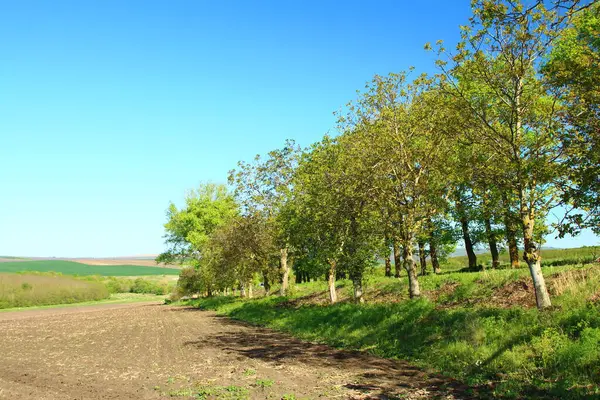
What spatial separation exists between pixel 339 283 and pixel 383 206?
21.7 meters

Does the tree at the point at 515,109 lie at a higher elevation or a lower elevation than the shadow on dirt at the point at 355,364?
higher

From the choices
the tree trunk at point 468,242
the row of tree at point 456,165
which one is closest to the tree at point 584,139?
the row of tree at point 456,165

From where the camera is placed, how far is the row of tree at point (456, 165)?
13.1 metres

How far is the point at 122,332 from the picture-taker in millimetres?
31188

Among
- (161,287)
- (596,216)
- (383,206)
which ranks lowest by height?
(161,287)

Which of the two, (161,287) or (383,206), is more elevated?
(383,206)

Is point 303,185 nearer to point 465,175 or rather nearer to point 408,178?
point 408,178

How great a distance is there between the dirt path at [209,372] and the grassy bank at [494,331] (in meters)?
1.48

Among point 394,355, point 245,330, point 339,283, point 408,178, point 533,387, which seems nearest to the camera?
point 533,387

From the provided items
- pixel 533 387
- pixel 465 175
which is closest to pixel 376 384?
pixel 533 387

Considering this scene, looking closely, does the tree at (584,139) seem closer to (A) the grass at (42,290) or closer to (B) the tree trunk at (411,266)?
(B) the tree trunk at (411,266)

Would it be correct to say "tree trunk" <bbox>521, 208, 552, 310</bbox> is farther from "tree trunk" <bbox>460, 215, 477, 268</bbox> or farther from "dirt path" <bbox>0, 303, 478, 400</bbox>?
"tree trunk" <bbox>460, 215, 477, 268</bbox>

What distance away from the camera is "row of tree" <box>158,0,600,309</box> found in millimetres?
13078

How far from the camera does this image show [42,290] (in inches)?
3659
